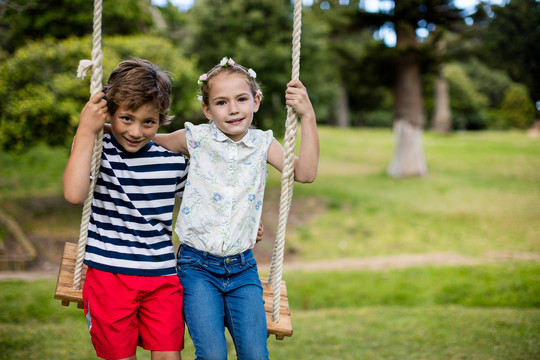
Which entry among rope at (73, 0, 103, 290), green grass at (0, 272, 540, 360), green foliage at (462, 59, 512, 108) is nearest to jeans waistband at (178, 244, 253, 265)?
rope at (73, 0, 103, 290)

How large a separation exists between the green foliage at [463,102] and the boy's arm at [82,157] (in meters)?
29.8

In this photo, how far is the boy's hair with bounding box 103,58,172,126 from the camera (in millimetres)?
2307

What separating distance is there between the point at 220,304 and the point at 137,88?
1050 millimetres

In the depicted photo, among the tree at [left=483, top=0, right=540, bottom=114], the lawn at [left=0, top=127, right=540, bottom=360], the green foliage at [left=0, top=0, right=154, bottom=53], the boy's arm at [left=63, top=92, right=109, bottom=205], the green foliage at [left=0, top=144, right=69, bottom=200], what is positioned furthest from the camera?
the green foliage at [left=0, top=144, right=69, bottom=200]

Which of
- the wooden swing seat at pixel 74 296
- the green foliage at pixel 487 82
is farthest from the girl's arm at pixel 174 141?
the green foliage at pixel 487 82

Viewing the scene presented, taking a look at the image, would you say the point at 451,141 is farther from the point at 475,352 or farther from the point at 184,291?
the point at 184,291

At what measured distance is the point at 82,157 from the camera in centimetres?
221

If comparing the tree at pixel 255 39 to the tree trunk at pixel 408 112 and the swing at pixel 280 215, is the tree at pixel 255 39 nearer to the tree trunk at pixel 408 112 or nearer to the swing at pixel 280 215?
the tree trunk at pixel 408 112

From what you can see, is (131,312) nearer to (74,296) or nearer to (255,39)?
(74,296)

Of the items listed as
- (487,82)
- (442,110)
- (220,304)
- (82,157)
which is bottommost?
(220,304)

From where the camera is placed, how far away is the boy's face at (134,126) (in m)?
2.32

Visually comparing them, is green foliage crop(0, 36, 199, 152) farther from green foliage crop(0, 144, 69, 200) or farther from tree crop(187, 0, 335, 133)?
tree crop(187, 0, 335, 133)

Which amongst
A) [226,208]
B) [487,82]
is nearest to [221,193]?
[226,208]

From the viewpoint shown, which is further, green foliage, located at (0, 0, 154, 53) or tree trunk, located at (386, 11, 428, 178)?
tree trunk, located at (386, 11, 428, 178)
